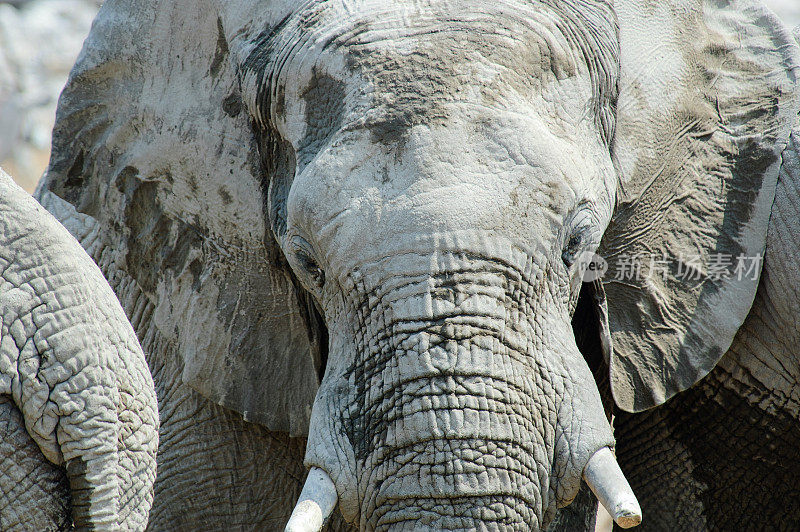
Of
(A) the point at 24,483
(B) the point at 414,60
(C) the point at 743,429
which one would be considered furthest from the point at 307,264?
(C) the point at 743,429

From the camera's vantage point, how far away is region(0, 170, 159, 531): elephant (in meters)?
2.29

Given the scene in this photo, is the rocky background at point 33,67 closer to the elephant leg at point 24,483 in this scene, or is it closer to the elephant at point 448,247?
the elephant at point 448,247

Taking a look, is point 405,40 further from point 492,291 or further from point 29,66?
point 29,66

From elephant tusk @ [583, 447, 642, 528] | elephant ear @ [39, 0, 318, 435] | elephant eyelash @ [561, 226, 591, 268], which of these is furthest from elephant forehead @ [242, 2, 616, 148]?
elephant tusk @ [583, 447, 642, 528]

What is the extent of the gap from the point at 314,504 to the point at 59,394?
2.00 ft

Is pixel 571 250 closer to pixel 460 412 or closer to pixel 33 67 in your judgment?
pixel 460 412

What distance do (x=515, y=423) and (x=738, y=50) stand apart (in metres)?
1.55

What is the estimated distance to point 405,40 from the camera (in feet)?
8.80

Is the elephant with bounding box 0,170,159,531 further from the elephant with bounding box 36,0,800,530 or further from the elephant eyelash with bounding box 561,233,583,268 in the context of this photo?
the elephant eyelash with bounding box 561,233,583,268

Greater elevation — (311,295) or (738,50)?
(738,50)

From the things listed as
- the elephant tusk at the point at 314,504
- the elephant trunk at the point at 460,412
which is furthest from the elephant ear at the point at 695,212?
the elephant tusk at the point at 314,504

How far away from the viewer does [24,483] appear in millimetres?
A: 2287

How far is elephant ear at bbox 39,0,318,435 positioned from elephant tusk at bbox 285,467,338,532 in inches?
24.2

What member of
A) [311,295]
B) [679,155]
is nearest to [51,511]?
[311,295]
